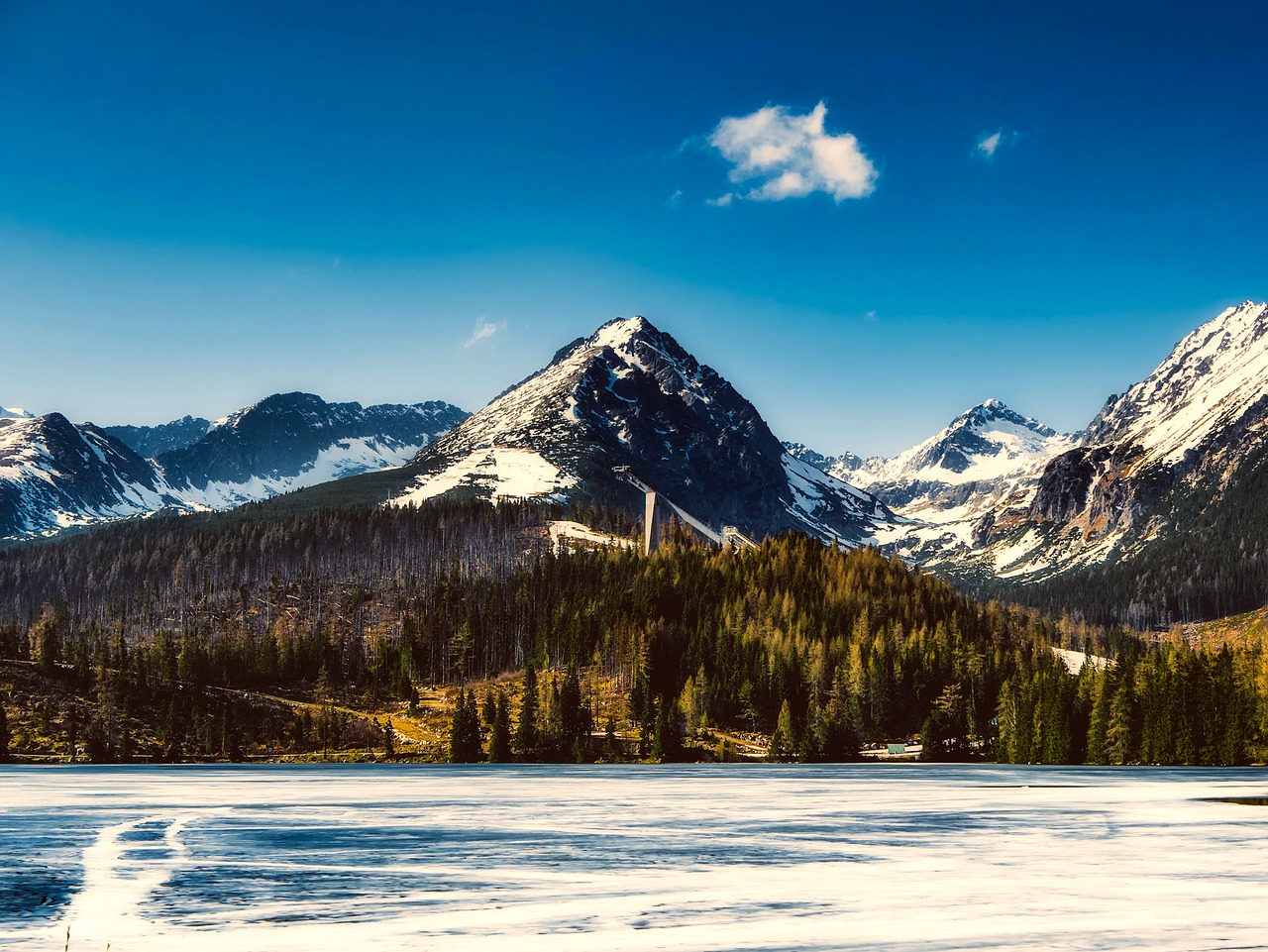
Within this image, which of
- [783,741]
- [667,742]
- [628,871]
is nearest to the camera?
[628,871]

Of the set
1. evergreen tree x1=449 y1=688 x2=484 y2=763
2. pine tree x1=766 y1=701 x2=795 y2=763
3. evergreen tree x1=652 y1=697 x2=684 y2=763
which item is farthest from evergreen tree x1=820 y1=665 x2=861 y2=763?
evergreen tree x1=449 y1=688 x2=484 y2=763

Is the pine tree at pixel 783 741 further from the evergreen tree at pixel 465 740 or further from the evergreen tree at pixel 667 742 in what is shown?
the evergreen tree at pixel 465 740

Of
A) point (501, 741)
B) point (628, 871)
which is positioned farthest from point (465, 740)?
point (628, 871)

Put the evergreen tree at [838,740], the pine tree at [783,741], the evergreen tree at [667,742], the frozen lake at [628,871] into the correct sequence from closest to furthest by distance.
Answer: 1. the frozen lake at [628,871]
2. the pine tree at [783,741]
3. the evergreen tree at [667,742]
4. the evergreen tree at [838,740]

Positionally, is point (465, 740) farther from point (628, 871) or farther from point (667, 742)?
point (628, 871)

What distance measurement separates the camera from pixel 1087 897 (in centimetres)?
4366

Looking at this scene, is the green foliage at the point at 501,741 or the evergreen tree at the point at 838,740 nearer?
the green foliage at the point at 501,741

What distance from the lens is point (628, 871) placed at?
5059cm

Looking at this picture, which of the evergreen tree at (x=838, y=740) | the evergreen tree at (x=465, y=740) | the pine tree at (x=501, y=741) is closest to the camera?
the pine tree at (x=501, y=741)

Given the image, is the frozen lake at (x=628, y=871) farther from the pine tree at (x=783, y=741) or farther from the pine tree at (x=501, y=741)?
the pine tree at (x=783, y=741)

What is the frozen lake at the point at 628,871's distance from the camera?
3641 cm

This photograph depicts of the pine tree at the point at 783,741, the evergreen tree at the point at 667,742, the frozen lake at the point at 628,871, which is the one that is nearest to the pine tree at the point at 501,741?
the evergreen tree at the point at 667,742

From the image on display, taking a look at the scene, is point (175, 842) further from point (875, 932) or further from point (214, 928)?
point (875, 932)

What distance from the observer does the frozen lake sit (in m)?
36.4
